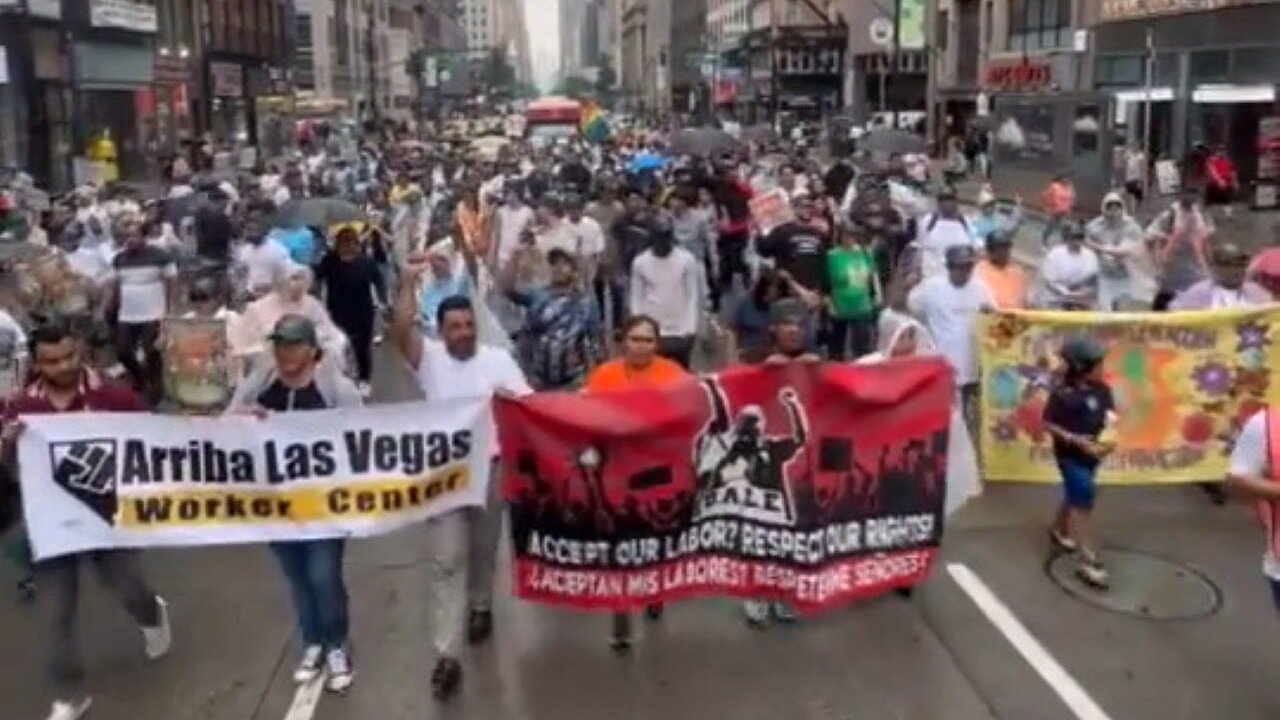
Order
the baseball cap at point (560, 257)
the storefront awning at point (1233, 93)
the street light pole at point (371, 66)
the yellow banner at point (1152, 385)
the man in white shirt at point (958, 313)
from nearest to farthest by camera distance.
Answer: the yellow banner at point (1152, 385) < the man in white shirt at point (958, 313) < the baseball cap at point (560, 257) < the storefront awning at point (1233, 93) < the street light pole at point (371, 66)

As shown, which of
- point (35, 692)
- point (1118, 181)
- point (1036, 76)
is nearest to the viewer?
point (35, 692)

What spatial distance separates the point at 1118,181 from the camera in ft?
91.7

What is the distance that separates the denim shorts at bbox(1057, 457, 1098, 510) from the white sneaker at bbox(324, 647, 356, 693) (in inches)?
146

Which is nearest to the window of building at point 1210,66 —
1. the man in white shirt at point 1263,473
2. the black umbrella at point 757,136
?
the black umbrella at point 757,136

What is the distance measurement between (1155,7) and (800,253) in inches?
1138

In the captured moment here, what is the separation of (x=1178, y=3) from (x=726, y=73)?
70.3 m

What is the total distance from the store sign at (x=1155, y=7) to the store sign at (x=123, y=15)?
87.3 ft

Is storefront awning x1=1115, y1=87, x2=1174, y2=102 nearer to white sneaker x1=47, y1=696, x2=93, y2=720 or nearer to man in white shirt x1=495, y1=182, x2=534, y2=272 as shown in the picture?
man in white shirt x1=495, y1=182, x2=534, y2=272

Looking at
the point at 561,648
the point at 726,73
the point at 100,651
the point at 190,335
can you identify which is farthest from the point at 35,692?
the point at 726,73

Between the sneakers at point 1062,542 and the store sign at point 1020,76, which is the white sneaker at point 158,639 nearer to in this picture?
the sneakers at point 1062,542

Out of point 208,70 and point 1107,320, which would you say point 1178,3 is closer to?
point 1107,320

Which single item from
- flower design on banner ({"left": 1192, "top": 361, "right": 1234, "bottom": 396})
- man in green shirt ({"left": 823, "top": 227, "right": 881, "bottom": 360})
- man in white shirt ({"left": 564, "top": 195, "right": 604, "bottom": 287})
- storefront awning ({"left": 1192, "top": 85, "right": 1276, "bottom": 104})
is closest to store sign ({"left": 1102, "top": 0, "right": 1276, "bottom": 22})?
storefront awning ({"left": 1192, "top": 85, "right": 1276, "bottom": 104})

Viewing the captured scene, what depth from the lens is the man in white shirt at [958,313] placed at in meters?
9.50

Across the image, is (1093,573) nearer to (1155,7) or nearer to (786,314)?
(786,314)
